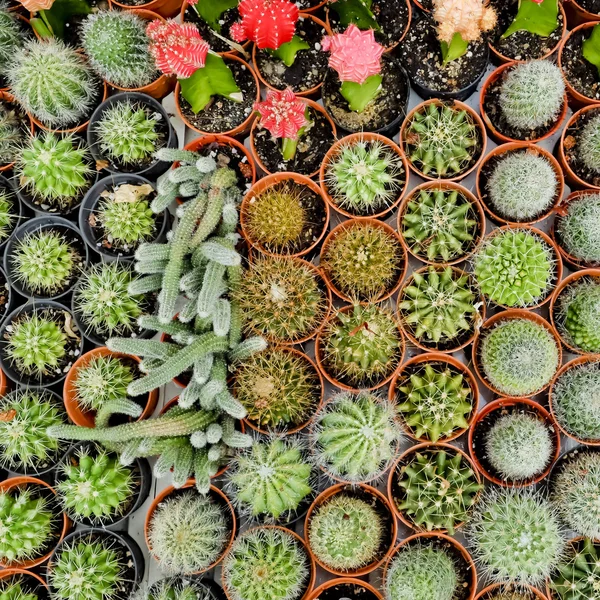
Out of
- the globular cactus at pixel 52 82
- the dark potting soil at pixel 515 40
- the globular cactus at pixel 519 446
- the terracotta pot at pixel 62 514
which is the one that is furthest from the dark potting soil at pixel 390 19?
the terracotta pot at pixel 62 514

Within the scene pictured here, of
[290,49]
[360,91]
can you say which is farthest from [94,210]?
[360,91]

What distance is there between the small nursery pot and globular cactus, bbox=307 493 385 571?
0.02 metres

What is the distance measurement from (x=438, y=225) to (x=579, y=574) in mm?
1336

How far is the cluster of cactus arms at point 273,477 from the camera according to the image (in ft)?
6.21

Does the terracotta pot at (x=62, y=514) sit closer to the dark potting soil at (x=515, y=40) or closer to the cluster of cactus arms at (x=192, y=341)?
the cluster of cactus arms at (x=192, y=341)

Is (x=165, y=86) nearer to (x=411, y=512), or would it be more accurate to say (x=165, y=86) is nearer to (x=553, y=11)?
(x=553, y=11)

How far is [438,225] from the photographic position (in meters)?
2.08

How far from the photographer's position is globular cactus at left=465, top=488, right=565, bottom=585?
185 cm

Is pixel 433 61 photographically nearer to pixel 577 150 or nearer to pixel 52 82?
pixel 577 150

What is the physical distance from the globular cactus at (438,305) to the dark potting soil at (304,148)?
2.15 feet

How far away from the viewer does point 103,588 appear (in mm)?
2031

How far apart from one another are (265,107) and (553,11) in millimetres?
1161

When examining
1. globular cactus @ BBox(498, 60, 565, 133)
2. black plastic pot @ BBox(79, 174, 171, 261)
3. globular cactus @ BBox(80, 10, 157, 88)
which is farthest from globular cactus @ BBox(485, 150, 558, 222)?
globular cactus @ BBox(80, 10, 157, 88)

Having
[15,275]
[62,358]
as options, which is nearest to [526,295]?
[62,358]
